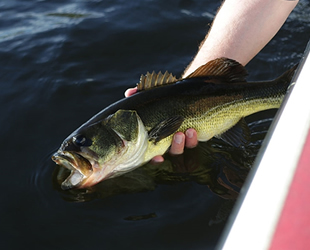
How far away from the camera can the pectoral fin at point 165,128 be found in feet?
10.0

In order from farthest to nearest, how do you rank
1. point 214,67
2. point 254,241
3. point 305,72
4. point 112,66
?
point 112,66 < point 214,67 < point 305,72 < point 254,241

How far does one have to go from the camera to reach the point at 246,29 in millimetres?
3750

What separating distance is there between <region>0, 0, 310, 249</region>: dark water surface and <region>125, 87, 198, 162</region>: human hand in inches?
7.0

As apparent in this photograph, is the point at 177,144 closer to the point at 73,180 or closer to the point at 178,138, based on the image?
the point at 178,138

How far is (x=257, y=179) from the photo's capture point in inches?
38.9

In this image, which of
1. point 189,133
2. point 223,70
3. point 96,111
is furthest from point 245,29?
point 96,111

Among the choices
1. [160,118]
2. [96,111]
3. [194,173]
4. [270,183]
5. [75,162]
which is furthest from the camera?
[96,111]

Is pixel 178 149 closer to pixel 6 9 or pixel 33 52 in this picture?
pixel 33 52

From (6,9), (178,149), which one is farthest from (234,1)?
(6,9)

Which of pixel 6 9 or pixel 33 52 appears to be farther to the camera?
pixel 6 9

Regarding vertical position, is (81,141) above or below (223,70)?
below

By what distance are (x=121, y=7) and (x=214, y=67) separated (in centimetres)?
373

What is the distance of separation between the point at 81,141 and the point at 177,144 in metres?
0.85

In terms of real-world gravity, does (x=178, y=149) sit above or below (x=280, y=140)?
below
